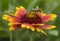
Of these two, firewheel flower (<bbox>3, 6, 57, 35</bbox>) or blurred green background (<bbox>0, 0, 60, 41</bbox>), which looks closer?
firewheel flower (<bbox>3, 6, 57, 35</bbox>)

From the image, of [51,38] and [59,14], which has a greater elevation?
[59,14]

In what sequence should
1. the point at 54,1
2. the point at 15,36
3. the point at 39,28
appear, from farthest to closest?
the point at 54,1 < the point at 15,36 < the point at 39,28

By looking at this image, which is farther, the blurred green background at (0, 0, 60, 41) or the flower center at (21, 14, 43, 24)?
the blurred green background at (0, 0, 60, 41)

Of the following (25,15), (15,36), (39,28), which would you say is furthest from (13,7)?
(39,28)

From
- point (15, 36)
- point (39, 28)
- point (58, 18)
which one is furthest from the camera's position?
point (58, 18)

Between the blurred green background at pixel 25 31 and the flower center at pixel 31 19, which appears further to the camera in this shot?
the blurred green background at pixel 25 31

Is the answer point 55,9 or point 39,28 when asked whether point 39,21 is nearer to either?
point 39,28

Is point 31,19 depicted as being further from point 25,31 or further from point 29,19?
A: point 25,31

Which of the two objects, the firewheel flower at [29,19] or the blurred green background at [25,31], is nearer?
the firewheel flower at [29,19]

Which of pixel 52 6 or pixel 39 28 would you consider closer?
pixel 39 28

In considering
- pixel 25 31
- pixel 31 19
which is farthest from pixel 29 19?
pixel 25 31

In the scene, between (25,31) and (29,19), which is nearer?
(29,19)
